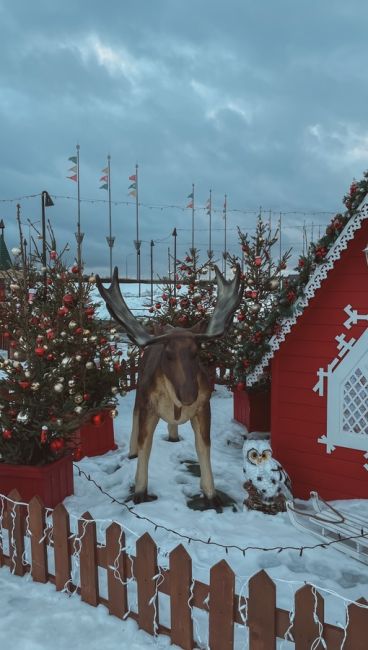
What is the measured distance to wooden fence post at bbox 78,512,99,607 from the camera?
3.00m

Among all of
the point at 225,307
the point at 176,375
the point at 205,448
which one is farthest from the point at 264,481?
the point at 225,307

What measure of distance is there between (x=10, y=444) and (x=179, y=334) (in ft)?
7.20

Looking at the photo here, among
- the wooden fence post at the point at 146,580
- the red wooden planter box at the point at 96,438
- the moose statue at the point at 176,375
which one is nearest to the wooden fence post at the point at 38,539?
the wooden fence post at the point at 146,580

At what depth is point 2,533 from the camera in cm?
360

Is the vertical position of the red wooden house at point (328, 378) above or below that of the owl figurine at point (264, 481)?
above

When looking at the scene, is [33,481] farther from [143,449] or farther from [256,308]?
[256,308]

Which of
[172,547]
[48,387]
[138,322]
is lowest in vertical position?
[172,547]

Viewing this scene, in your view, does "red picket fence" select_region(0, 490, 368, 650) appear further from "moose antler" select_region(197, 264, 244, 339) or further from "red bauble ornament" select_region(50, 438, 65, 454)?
"moose antler" select_region(197, 264, 244, 339)

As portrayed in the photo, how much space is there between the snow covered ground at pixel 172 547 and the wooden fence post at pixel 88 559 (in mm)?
98

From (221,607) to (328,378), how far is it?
109 inches

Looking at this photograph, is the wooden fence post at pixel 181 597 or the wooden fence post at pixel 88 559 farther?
the wooden fence post at pixel 88 559

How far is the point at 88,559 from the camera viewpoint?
9.95ft

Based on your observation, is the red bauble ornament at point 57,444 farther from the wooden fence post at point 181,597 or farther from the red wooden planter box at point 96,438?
the wooden fence post at point 181,597

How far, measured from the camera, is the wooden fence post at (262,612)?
2.30m
